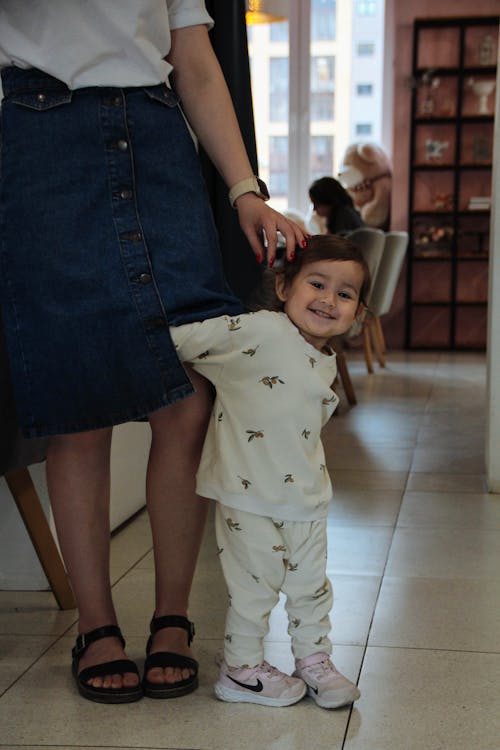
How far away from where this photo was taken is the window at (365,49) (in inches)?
270

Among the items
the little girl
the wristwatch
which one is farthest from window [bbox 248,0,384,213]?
the little girl

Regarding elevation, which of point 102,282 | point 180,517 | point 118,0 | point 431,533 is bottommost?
point 431,533

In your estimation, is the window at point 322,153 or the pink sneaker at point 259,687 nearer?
the pink sneaker at point 259,687

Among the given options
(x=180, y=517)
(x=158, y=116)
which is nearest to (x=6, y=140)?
(x=158, y=116)

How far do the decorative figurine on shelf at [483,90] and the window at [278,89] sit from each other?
132 cm

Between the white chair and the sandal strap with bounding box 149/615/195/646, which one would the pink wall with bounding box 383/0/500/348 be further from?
the sandal strap with bounding box 149/615/195/646

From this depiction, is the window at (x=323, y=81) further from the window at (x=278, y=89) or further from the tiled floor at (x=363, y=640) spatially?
the tiled floor at (x=363, y=640)

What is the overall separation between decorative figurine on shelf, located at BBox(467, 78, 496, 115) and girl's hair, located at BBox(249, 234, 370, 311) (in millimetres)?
5464

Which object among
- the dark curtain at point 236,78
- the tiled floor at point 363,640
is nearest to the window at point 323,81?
the tiled floor at point 363,640

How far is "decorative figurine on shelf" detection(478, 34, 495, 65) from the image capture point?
6492mm

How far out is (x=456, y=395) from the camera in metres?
4.59

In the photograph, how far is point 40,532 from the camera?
1.82 m

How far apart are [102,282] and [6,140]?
24 centimetres

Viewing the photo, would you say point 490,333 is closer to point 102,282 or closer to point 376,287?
point 102,282
